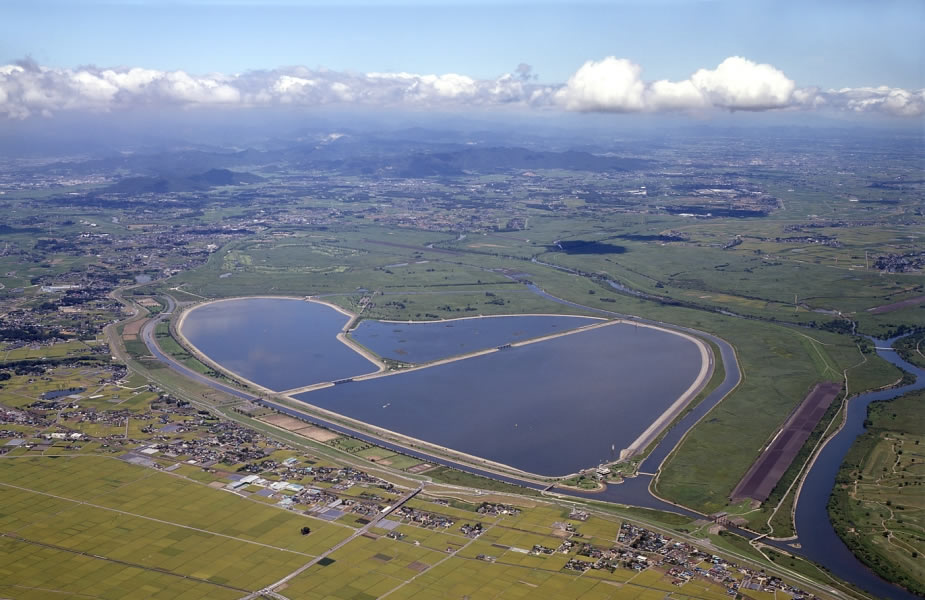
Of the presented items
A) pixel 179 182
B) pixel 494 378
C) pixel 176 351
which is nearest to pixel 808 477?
pixel 494 378

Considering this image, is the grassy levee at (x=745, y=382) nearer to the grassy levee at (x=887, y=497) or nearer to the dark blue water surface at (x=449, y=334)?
the grassy levee at (x=887, y=497)

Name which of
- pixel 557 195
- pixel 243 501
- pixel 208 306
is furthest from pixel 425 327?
pixel 557 195

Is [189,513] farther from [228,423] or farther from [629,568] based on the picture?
[629,568]

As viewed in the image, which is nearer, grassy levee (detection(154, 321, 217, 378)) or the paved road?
the paved road

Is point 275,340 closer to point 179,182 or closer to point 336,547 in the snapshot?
point 336,547

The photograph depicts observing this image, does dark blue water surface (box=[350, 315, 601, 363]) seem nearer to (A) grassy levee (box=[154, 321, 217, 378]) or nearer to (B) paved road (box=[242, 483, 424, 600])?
(A) grassy levee (box=[154, 321, 217, 378])

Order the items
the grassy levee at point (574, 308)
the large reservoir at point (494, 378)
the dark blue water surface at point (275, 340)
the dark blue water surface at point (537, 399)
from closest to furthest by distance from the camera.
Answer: the grassy levee at point (574, 308)
the dark blue water surface at point (537, 399)
the large reservoir at point (494, 378)
the dark blue water surface at point (275, 340)

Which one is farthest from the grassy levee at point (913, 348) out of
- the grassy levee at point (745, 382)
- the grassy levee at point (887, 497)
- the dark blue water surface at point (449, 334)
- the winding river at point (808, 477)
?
the dark blue water surface at point (449, 334)

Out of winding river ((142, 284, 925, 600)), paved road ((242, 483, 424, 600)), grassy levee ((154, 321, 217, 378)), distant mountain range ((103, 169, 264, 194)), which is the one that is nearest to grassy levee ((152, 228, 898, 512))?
winding river ((142, 284, 925, 600))
